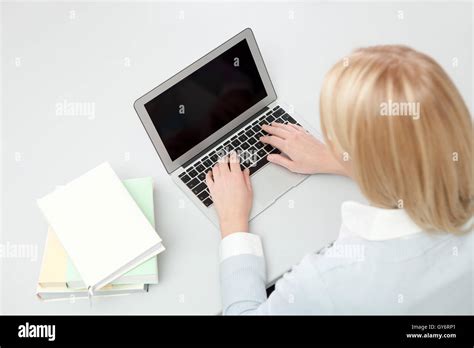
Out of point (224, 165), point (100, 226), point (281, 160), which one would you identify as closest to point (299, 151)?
point (281, 160)

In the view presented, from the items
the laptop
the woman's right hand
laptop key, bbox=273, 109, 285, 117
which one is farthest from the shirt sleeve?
laptop key, bbox=273, 109, 285, 117

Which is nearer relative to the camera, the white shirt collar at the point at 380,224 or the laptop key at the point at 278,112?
the white shirt collar at the point at 380,224

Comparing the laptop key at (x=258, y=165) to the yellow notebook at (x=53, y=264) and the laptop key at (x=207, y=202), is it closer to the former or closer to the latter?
the laptop key at (x=207, y=202)

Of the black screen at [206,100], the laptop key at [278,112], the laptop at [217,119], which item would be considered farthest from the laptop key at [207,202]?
the laptop key at [278,112]

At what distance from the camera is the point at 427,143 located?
0.80 meters

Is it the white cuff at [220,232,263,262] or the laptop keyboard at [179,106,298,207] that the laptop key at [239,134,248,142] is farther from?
the white cuff at [220,232,263,262]

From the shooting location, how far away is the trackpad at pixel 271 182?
1087 mm

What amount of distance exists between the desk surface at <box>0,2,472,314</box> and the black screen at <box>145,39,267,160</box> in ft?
0.28

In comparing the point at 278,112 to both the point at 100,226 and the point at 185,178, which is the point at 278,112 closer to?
the point at 185,178

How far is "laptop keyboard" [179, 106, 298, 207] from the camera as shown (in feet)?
3.60

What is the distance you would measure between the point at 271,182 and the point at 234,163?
0.08 meters

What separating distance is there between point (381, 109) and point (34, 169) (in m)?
0.71
